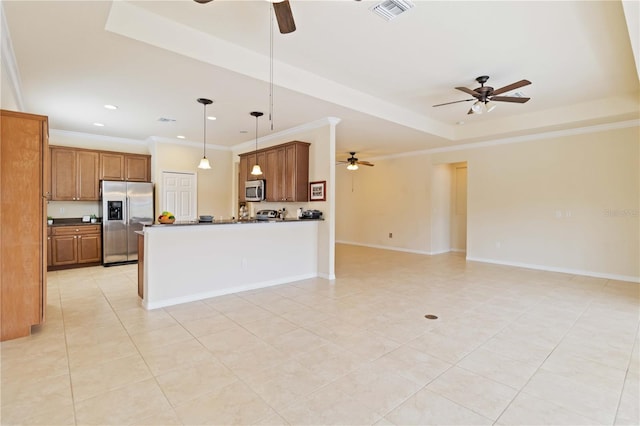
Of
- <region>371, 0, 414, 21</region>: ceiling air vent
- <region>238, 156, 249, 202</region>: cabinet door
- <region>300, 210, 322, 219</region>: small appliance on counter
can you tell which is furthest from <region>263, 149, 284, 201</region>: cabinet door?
<region>371, 0, 414, 21</region>: ceiling air vent

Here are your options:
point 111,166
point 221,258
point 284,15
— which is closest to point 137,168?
point 111,166

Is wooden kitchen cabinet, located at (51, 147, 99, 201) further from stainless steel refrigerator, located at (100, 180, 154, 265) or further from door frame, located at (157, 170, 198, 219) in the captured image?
door frame, located at (157, 170, 198, 219)

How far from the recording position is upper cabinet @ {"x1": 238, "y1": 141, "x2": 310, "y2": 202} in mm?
5586

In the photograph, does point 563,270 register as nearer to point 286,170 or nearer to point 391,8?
point 286,170

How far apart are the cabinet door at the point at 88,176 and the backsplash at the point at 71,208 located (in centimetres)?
46

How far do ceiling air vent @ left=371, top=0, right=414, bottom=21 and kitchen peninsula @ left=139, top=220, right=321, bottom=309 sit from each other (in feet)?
10.1

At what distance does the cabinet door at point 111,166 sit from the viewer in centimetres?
651

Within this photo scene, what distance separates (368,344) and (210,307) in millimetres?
2025

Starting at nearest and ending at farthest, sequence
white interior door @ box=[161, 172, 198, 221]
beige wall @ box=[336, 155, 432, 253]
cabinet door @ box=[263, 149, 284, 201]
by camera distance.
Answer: cabinet door @ box=[263, 149, 284, 201]
white interior door @ box=[161, 172, 198, 221]
beige wall @ box=[336, 155, 432, 253]

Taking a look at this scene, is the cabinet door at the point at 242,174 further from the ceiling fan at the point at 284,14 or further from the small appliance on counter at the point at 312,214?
the ceiling fan at the point at 284,14

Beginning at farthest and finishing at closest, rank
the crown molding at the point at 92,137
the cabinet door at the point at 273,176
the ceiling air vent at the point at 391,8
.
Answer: the crown molding at the point at 92,137, the cabinet door at the point at 273,176, the ceiling air vent at the point at 391,8

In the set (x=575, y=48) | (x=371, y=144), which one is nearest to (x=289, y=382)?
(x=575, y=48)

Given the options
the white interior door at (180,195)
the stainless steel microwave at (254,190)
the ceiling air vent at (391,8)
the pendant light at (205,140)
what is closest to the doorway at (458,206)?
the stainless steel microwave at (254,190)

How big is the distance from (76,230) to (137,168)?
1695 millimetres
